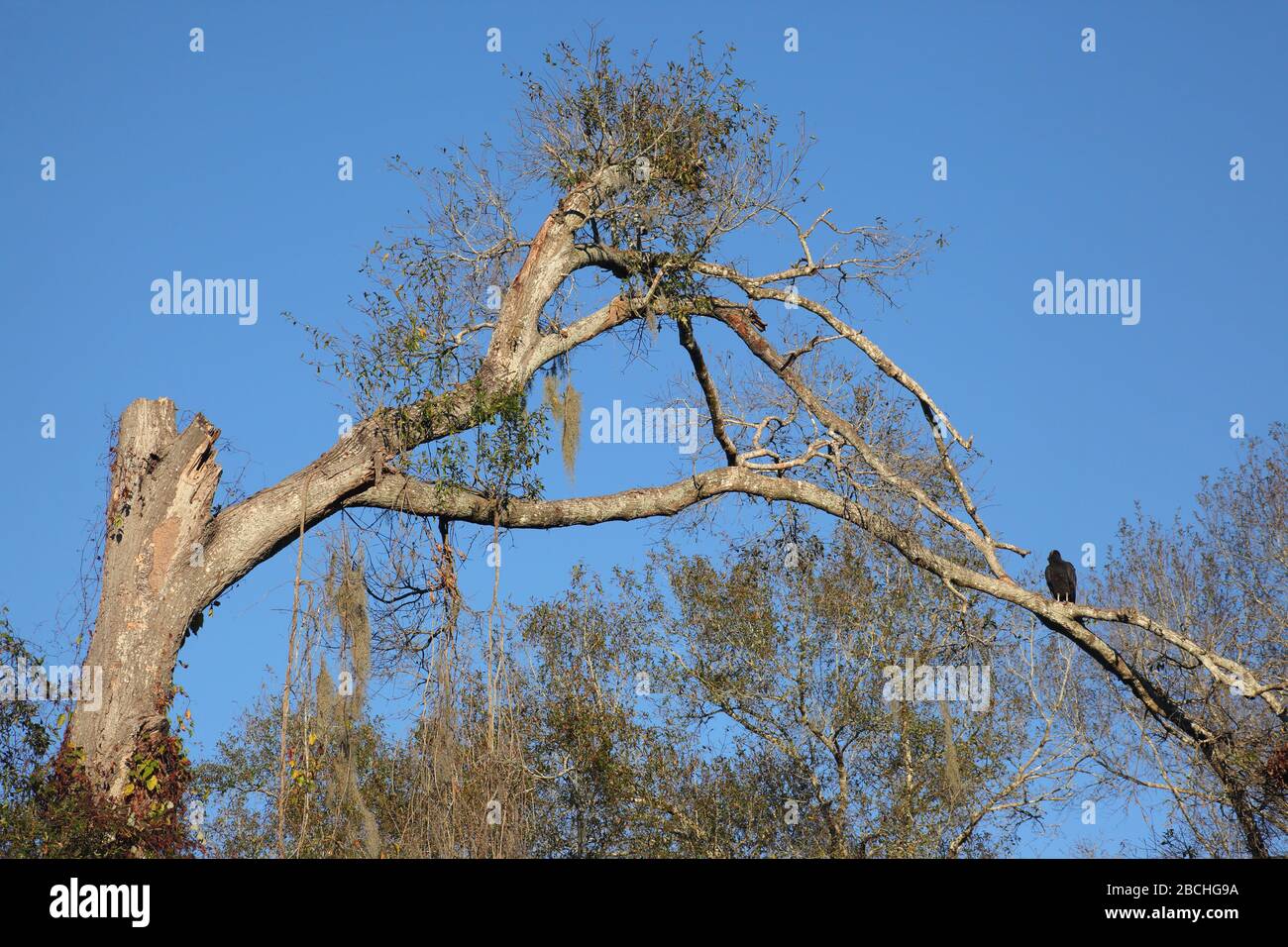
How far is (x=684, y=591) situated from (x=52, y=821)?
15.2 m

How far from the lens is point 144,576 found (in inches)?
490

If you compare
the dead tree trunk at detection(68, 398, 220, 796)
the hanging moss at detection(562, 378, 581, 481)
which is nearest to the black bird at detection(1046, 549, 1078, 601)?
the hanging moss at detection(562, 378, 581, 481)

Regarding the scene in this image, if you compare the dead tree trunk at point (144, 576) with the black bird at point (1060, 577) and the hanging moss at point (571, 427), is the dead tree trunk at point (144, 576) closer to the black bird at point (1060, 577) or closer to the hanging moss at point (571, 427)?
the hanging moss at point (571, 427)

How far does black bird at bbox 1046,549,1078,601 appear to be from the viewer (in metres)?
16.1

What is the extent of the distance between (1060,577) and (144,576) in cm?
994

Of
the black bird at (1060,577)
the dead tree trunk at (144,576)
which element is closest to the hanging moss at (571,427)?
the dead tree trunk at (144,576)

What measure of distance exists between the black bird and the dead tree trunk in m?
9.28

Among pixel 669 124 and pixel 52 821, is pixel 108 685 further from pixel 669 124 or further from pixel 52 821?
pixel 669 124

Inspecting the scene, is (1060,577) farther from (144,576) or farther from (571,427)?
(144,576)

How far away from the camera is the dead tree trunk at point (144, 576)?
Answer: 11.9 meters

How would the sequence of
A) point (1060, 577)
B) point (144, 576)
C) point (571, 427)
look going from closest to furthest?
point (144, 576) → point (571, 427) → point (1060, 577)

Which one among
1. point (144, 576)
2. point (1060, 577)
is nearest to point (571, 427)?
point (144, 576)
